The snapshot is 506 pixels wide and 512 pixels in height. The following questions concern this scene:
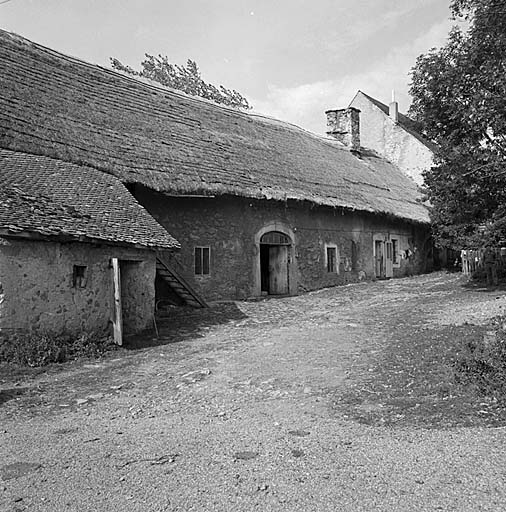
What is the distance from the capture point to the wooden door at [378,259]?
19.0 metres

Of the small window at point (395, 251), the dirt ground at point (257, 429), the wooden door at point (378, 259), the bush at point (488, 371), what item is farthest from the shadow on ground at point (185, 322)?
the small window at point (395, 251)

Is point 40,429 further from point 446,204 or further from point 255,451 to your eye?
point 446,204

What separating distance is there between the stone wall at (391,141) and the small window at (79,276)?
21726 mm

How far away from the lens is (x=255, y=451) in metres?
4.01

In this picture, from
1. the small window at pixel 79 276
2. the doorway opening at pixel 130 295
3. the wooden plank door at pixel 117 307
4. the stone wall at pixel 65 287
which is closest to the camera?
the stone wall at pixel 65 287

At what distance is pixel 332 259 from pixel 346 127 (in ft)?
34.5

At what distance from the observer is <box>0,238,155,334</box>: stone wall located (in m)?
7.18

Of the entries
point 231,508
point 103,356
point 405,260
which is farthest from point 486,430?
point 405,260

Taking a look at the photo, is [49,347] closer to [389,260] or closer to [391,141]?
[389,260]

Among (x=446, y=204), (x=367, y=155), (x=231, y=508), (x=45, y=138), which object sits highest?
(x=367, y=155)

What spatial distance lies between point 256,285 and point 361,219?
577 cm

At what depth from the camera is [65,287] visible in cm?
786

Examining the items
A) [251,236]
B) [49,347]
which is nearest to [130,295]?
[49,347]

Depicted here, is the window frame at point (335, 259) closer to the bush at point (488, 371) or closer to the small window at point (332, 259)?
the small window at point (332, 259)
